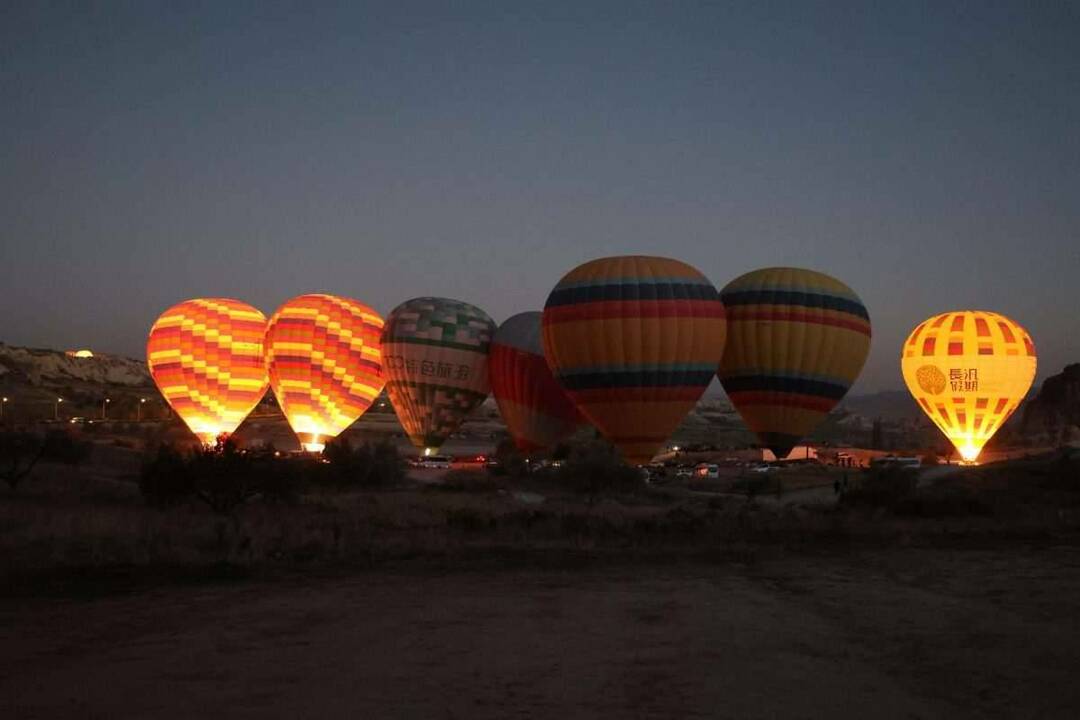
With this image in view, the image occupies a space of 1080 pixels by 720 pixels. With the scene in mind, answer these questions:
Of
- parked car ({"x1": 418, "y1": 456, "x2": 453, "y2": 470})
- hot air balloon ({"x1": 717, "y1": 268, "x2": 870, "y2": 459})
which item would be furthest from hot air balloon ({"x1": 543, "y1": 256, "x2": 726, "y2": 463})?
parked car ({"x1": 418, "y1": 456, "x2": 453, "y2": 470})

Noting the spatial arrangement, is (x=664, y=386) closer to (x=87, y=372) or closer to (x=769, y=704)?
(x=769, y=704)

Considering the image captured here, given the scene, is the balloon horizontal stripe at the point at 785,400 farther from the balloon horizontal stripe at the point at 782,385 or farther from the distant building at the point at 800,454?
the distant building at the point at 800,454

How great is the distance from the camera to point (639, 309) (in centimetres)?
2447

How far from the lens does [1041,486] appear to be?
29.0 metres

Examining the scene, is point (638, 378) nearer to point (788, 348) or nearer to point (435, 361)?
point (788, 348)

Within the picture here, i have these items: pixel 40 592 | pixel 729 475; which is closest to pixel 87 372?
pixel 729 475

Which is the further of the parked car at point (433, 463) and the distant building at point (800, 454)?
the distant building at point (800, 454)

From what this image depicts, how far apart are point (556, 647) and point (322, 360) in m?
27.2

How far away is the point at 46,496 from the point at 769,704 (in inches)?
889

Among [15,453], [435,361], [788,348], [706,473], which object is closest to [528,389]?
[435,361]

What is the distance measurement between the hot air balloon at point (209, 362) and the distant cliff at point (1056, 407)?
60499mm

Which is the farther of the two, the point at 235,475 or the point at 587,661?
the point at 235,475

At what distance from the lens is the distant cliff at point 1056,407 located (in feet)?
258

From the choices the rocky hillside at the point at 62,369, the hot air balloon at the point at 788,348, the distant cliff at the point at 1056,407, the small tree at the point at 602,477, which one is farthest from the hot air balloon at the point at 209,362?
the rocky hillside at the point at 62,369
